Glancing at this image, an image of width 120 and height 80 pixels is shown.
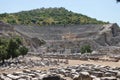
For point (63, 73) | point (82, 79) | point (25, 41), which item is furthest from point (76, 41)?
point (82, 79)

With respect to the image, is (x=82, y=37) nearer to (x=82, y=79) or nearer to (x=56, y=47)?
(x=56, y=47)

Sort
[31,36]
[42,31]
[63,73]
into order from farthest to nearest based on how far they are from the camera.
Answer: [42,31] < [31,36] < [63,73]

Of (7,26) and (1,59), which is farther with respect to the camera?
(7,26)

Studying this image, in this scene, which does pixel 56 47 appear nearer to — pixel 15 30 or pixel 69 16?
pixel 15 30

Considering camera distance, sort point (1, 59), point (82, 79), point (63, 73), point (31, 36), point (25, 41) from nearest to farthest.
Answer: point (82, 79) → point (63, 73) → point (1, 59) → point (25, 41) → point (31, 36)

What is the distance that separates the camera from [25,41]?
11550cm

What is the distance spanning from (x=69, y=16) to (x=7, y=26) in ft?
261

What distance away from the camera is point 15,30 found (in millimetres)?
120688

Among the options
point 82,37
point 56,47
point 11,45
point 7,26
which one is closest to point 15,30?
point 7,26

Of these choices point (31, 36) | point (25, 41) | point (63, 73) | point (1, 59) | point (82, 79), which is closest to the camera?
point (82, 79)

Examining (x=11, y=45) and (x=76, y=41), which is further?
(x=76, y=41)

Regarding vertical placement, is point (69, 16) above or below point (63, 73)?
above

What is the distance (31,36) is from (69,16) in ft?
240

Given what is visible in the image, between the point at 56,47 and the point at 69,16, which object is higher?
the point at 69,16
